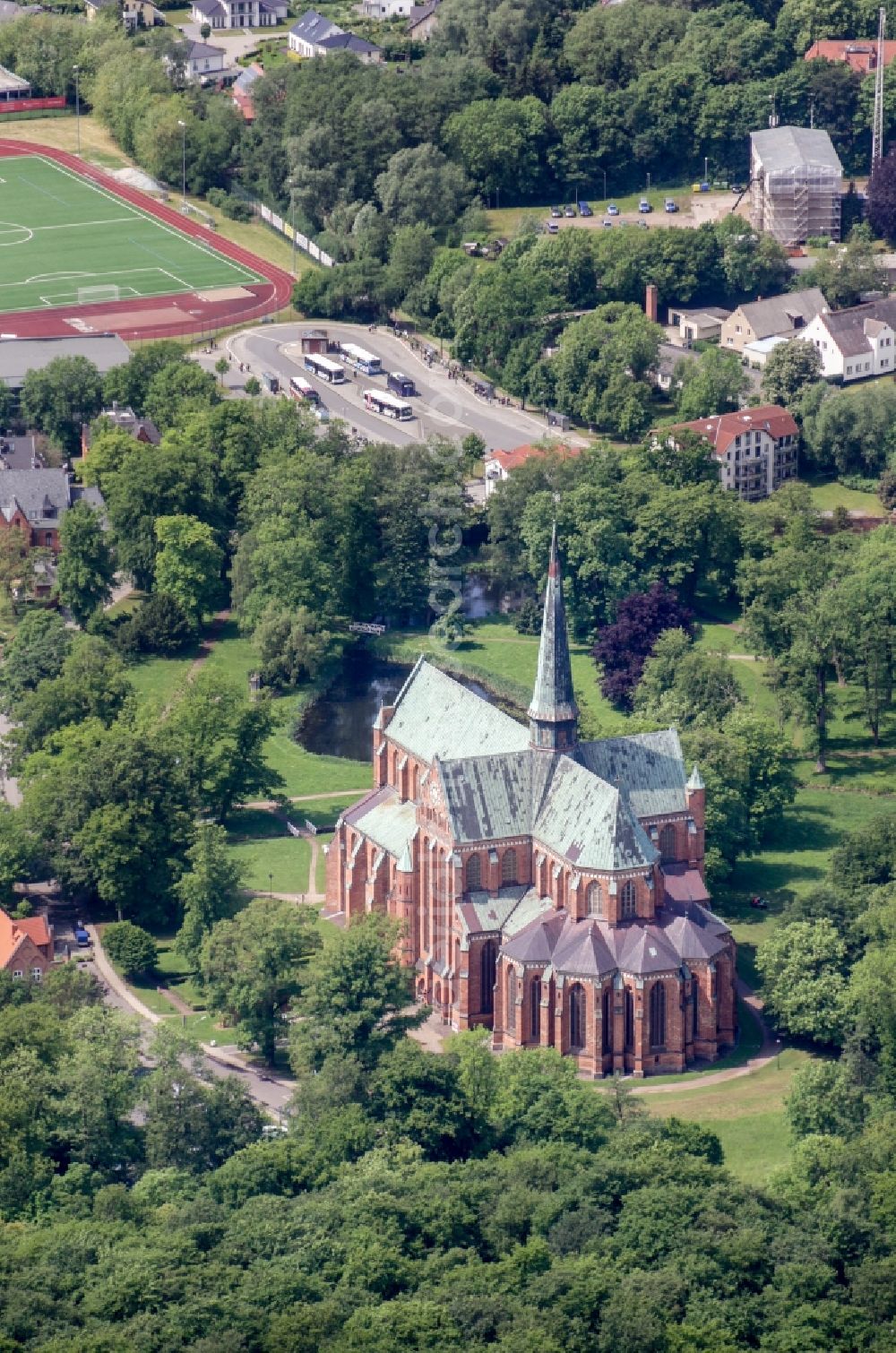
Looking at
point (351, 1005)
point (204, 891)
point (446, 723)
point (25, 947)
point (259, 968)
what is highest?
point (446, 723)

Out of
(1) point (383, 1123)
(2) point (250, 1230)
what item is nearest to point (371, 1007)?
(1) point (383, 1123)

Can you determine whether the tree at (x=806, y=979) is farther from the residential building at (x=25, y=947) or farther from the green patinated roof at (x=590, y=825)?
the residential building at (x=25, y=947)

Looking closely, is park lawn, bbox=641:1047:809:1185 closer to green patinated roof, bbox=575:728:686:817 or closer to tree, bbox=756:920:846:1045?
tree, bbox=756:920:846:1045

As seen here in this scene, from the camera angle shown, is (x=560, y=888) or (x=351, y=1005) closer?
(x=351, y=1005)

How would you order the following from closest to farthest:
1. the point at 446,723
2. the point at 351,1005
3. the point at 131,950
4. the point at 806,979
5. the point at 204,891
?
the point at 351,1005, the point at 806,979, the point at 131,950, the point at 204,891, the point at 446,723

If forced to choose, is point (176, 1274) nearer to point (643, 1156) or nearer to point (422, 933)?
point (643, 1156)

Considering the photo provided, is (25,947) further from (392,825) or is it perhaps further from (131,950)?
(392,825)

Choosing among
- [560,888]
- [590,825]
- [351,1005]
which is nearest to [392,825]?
[560,888]
